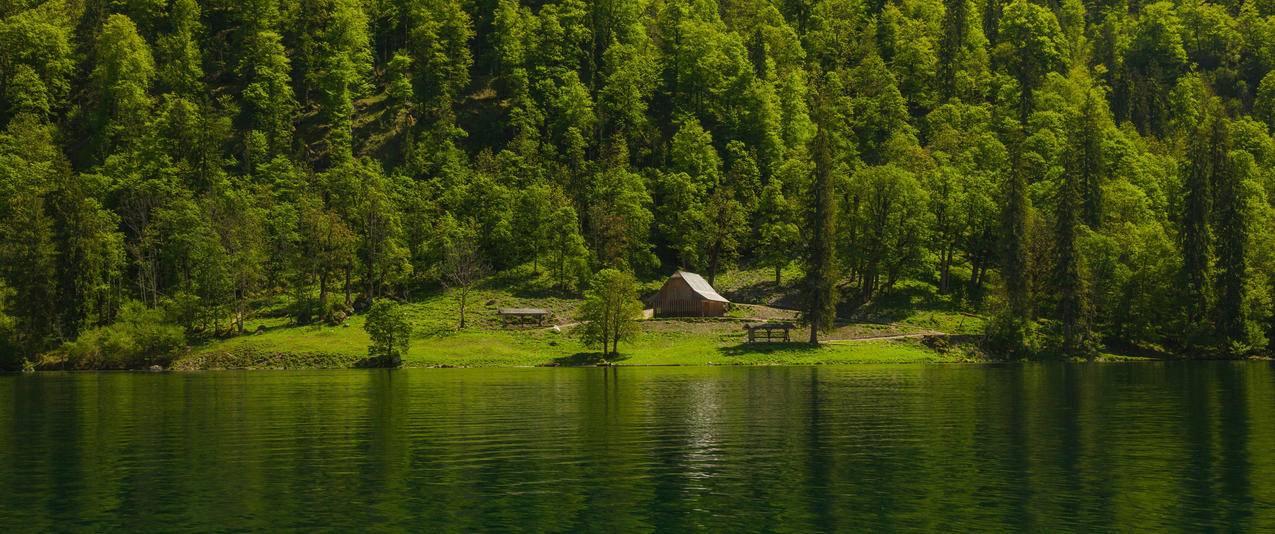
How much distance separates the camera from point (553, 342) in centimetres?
11888

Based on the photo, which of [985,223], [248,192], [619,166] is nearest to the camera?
[985,223]

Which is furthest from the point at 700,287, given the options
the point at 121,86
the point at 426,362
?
the point at 121,86

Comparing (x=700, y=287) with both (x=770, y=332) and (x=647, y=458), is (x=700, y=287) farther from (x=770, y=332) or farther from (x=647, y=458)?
(x=647, y=458)

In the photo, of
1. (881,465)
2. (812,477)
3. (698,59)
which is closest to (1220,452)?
(881,465)

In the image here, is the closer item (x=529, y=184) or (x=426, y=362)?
(x=426, y=362)

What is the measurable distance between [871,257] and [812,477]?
9976 centimetres

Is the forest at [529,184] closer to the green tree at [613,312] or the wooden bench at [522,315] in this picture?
the wooden bench at [522,315]

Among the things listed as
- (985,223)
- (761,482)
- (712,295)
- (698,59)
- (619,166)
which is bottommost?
(761,482)

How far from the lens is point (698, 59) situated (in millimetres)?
189625

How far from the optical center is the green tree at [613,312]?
11175 centimetres

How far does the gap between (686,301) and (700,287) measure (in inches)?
109

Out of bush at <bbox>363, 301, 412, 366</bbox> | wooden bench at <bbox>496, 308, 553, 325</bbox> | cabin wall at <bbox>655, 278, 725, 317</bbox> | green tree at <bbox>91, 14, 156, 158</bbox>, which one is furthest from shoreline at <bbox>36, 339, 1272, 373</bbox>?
green tree at <bbox>91, 14, 156, 158</bbox>

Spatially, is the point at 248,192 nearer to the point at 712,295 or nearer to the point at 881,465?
the point at 712,295

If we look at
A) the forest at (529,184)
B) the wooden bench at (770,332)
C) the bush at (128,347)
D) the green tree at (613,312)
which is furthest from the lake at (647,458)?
the forest at (529,184)
